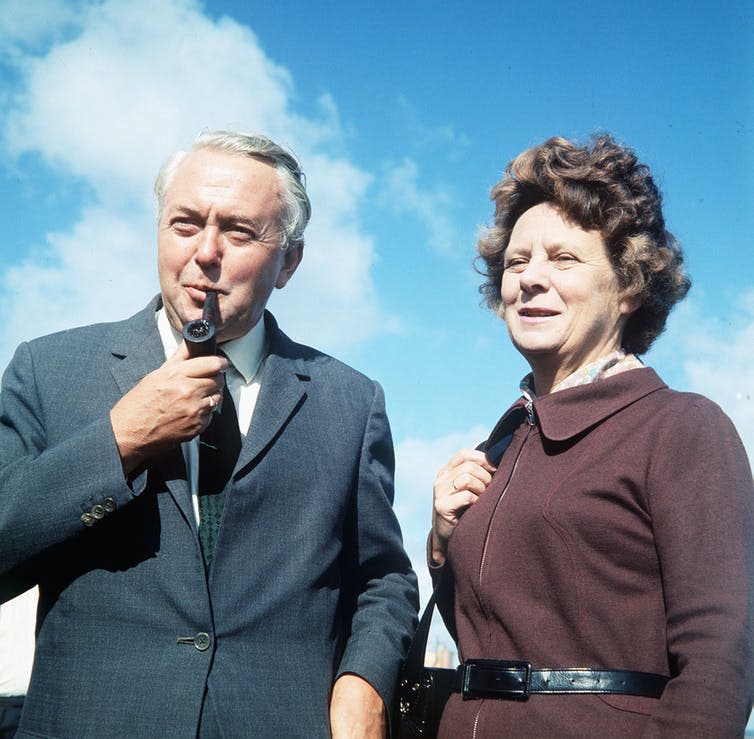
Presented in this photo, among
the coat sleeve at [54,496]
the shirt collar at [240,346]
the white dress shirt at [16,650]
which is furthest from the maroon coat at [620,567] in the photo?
the white dress shirt at [16,650]

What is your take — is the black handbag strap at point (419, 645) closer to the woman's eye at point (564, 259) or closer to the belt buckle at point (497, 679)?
the belt buckle at point (497, 679)

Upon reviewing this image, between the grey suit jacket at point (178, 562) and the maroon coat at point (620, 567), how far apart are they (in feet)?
1.56

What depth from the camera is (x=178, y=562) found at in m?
2.93

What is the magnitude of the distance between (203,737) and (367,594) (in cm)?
94

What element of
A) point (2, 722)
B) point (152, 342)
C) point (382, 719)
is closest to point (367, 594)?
point (382, 719)

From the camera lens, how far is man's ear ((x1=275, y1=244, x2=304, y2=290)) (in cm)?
393

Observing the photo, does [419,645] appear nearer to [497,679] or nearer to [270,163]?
[497,679]

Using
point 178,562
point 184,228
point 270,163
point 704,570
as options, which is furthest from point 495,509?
point 270,163

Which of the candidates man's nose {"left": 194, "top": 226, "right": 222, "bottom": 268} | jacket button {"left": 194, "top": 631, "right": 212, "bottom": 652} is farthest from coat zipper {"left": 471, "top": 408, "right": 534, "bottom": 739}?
man's nose {"left": 194, "top": 226, "right": 222, "bottom": 268}

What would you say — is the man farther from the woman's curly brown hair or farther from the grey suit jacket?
the woman's curly brown hair

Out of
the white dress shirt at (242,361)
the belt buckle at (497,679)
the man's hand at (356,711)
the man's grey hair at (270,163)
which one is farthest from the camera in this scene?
the man's grey hair at (270,163)

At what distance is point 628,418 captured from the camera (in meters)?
3.00

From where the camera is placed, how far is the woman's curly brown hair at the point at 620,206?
343 centimetres

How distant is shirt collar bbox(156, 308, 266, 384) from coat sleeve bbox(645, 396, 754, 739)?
1.70 m
